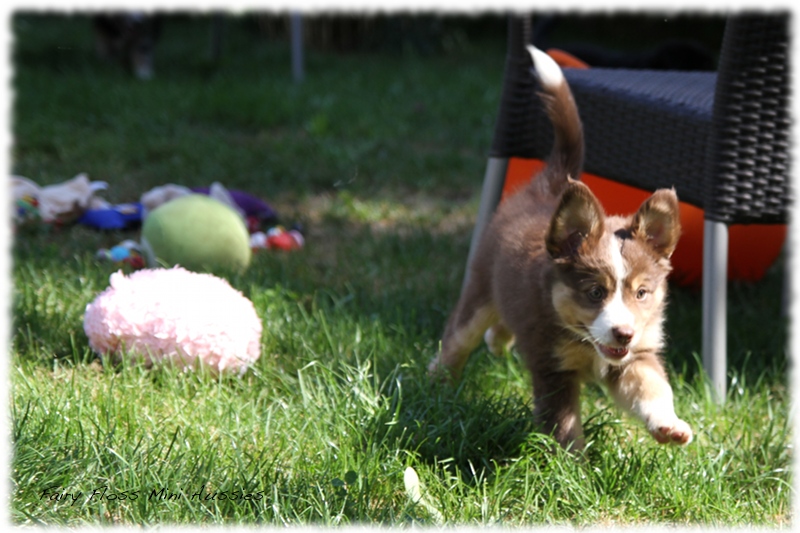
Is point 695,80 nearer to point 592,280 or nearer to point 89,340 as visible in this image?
point 592,280

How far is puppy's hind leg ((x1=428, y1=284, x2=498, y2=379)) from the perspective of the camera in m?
2.79

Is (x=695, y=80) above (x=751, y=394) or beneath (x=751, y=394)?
above

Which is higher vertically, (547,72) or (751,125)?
(547,72)

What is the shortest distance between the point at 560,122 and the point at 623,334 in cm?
85

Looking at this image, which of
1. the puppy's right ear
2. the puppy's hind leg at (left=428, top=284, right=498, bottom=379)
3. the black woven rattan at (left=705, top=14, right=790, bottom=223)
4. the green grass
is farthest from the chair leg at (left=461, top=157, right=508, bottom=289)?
the puppy's right ear

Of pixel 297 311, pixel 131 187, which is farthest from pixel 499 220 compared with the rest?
pixel 131 187

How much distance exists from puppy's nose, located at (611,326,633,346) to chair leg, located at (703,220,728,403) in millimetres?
764

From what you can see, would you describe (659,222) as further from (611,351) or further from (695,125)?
(695,125)

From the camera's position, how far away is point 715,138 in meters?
2.71

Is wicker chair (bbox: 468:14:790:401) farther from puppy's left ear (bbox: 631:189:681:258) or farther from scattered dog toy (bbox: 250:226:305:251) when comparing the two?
scattered dog toy (bbox: 250:226:305:251)

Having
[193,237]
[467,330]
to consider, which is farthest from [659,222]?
[193,237]

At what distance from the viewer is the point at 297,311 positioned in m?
3.17

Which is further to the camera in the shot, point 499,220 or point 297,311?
point 297,311

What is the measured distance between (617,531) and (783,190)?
124 centimetres
